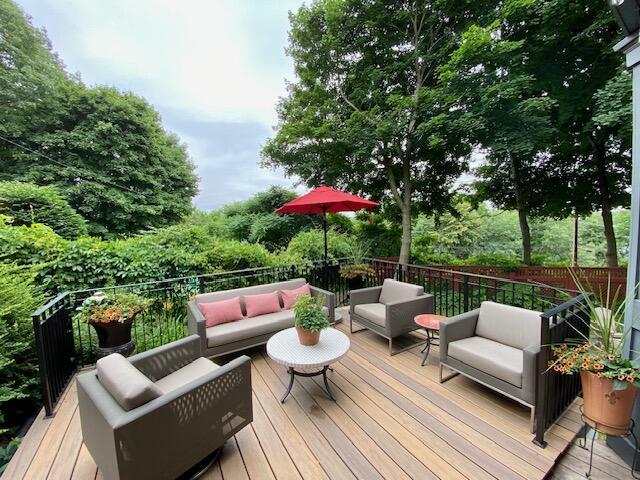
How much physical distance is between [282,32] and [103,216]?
9456 millimetres

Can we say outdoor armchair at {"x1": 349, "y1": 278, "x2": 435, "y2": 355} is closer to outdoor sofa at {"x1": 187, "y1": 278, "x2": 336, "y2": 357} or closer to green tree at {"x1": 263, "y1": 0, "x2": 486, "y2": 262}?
outdoor sofa at {"x1": 187, "y1": 278, "x2": 336, "y2": 357}

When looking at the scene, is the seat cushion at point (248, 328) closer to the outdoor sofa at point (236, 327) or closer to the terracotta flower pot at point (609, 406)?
the outdoor sofa at point (236, 327)

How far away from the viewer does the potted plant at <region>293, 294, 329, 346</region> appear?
8.55ft

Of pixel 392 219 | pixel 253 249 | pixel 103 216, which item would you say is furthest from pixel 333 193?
pixel 103 216

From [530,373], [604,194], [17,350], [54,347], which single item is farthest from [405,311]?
[604,194]

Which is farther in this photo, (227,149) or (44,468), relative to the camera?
(227,149)

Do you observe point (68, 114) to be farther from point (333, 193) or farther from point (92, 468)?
point (92, 468)

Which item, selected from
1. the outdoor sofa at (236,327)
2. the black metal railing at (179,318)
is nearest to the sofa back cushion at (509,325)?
the black metal railing at (179,318)

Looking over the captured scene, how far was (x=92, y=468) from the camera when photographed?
5.88 ft

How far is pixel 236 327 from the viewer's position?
3.27m

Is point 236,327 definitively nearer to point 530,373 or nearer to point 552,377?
point 530,373

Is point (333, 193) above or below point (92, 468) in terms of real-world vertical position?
above

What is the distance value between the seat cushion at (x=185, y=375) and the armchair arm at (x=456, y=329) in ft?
7.53

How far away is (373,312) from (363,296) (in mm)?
→ 420
